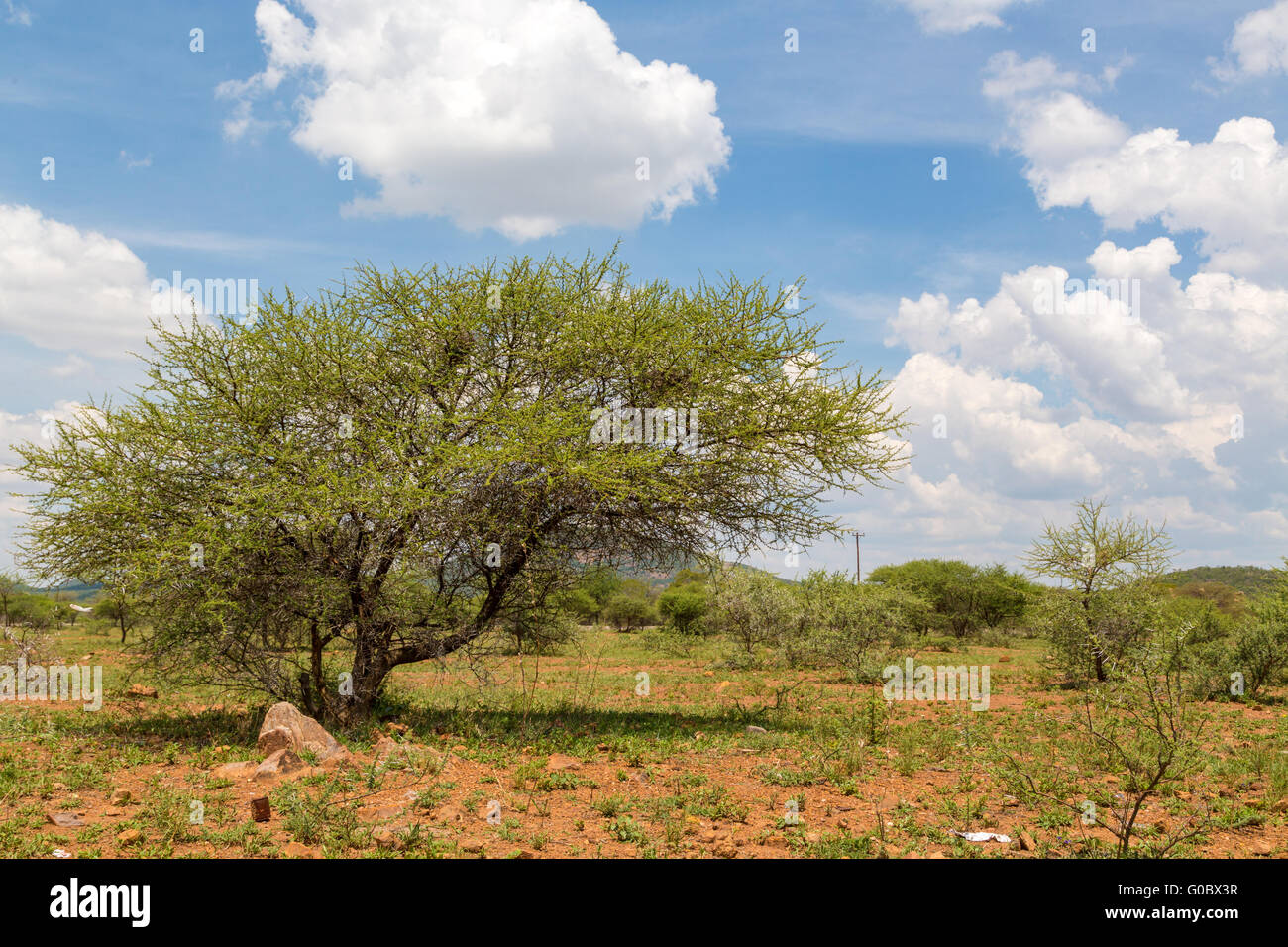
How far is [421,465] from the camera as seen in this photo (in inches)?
491

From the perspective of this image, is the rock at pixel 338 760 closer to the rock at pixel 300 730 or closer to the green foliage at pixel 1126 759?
the rock at pixel 300 730

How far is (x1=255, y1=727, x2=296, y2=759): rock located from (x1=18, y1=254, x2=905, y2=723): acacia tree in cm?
230

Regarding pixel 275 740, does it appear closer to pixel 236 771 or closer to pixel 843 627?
pixel 236 771

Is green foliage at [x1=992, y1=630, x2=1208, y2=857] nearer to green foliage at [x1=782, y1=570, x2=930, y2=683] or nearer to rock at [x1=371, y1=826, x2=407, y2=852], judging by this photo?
rock at [x1=371, y1=826, x2=407, y2=852]

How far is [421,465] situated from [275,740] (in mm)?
4395

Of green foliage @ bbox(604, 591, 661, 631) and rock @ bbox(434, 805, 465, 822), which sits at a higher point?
rock @ bbox(434, 805, 465, 822)

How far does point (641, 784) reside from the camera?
9891 mm

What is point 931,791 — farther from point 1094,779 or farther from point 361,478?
point 361,478

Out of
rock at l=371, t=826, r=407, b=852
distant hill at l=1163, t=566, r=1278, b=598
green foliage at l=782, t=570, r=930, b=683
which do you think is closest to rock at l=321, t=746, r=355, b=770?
→ rock at l=371, t=826, r=407, b=852

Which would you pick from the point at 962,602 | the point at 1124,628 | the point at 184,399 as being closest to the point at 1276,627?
the point at 1124,628

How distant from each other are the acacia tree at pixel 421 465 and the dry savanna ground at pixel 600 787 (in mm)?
1686

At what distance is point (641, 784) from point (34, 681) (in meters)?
16.8

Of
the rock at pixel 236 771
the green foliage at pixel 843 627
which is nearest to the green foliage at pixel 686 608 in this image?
the green foliage at pixel 843 627

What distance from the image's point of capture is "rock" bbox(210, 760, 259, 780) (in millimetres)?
10109
